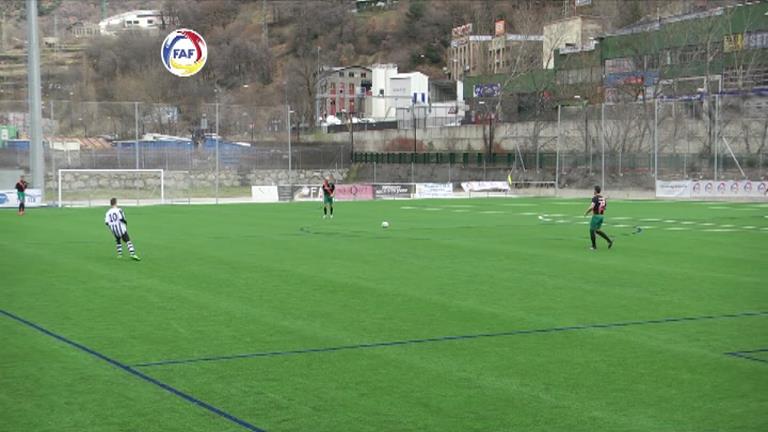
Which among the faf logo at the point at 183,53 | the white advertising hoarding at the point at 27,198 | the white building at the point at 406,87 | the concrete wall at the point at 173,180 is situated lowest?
the white advertising hoarding at the point at 27,198

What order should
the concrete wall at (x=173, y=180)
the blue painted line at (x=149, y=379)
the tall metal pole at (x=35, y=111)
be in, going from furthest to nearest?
the concrete wall at (x=173, y=180), the tall metal pole at (x=35, y=111), the blue painted line at (x=149, y=379)

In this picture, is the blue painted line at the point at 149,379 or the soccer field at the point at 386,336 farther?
the soccer field at the point at 386,336

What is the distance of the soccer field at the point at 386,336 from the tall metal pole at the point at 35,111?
27703mm

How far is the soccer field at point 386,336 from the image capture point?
10.9m

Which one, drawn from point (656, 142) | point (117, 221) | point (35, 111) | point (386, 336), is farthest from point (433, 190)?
point (386, 336)

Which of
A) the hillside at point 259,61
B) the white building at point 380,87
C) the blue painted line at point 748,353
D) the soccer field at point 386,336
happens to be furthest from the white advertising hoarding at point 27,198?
the white building at point 380,87

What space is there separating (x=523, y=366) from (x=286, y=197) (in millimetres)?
53755

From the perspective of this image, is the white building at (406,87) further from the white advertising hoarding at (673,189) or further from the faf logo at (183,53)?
the faf logo at (183,53)

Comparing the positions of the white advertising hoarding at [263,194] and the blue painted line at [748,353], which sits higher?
the white advertising hoarding at [263,194]

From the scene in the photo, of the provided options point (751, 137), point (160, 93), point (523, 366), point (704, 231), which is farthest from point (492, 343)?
point (160, 93)

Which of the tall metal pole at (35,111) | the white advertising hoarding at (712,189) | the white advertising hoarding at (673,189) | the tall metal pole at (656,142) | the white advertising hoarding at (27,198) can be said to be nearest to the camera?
the white advertising hoarding at (27,198)

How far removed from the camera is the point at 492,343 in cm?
1480

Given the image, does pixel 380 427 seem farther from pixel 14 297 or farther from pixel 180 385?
pixel 14 297

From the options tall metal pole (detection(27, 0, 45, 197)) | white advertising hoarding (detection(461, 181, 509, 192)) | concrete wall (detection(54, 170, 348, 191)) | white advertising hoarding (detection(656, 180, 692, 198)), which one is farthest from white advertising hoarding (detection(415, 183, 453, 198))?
tall metal pole (detection(27, 0, 45, 197))
